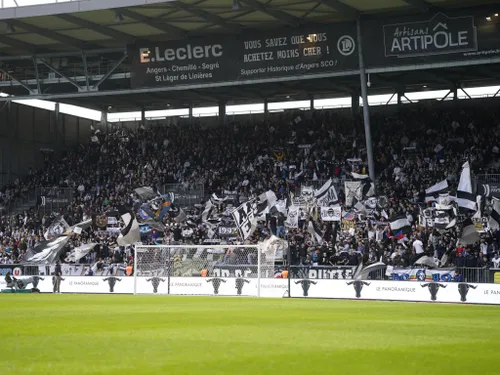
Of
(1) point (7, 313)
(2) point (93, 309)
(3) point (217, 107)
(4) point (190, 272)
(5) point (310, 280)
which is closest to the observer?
(1) point (7, 313)

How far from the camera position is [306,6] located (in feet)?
129

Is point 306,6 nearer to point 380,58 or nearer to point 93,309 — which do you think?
point 380,58

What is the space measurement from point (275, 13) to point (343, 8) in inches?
127

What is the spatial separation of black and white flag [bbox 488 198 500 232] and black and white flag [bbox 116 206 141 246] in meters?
16.2

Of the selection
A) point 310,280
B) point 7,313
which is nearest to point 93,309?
point 7,313

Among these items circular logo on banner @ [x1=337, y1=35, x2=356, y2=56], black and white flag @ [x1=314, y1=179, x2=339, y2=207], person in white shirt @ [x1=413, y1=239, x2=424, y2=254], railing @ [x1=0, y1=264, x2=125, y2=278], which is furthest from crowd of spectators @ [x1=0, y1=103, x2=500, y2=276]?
circular logo on banner @ [x1=337, y1=35, x2=356, y2=56]

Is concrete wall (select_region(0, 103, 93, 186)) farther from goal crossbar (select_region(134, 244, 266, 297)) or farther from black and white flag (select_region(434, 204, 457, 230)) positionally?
black and white flag (select_region(434, 204, 457, 230))

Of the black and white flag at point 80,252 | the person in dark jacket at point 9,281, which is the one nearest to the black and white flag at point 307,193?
the black and white flag at point 80,252

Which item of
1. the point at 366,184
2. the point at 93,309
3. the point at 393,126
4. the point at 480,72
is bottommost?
the point at 93,309

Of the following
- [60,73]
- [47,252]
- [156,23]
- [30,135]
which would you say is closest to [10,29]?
[60,73]

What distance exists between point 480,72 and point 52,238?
24469 mm

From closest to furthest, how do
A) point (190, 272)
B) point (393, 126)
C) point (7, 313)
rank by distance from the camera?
point (7, 313) < point (190, 272) < point (393, 126)

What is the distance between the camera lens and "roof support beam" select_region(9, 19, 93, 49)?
138 feet

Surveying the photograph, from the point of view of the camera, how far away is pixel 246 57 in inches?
1602
